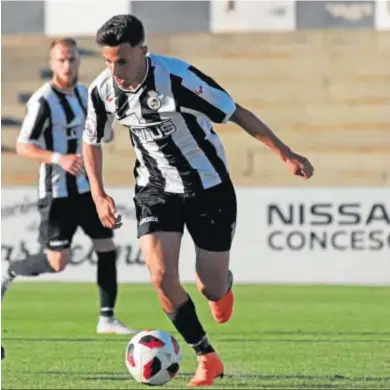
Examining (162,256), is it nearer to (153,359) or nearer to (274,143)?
(153,359)

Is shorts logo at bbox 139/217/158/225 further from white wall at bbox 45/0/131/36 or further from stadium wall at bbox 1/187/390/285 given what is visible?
white wall at bbox 45/0/131/36

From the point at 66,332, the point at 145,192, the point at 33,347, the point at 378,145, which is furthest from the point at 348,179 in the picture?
the point at 145,192

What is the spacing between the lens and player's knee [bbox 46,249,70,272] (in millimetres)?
8141

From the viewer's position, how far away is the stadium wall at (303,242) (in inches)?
508

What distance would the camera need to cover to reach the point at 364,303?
10805 millimetres

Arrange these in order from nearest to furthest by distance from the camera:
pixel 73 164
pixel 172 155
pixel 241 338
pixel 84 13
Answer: pixel 172 155 < pixel 73 164 < pixel 241 338 < pixel 84 13

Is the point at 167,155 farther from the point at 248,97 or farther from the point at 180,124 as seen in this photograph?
the point at 248,97

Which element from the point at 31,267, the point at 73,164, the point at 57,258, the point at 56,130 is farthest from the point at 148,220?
the point at 56,130

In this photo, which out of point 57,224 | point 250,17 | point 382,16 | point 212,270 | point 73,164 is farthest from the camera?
point 250,17

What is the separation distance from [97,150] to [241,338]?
8.01ft

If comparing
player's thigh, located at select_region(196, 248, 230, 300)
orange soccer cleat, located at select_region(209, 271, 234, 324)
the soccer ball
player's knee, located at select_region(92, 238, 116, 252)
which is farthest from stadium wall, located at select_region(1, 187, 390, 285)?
the soccer ball

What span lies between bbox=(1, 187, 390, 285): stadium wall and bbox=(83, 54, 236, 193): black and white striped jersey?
272 inches

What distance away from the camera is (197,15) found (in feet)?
51.7

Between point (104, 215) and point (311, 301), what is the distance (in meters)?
5.49
